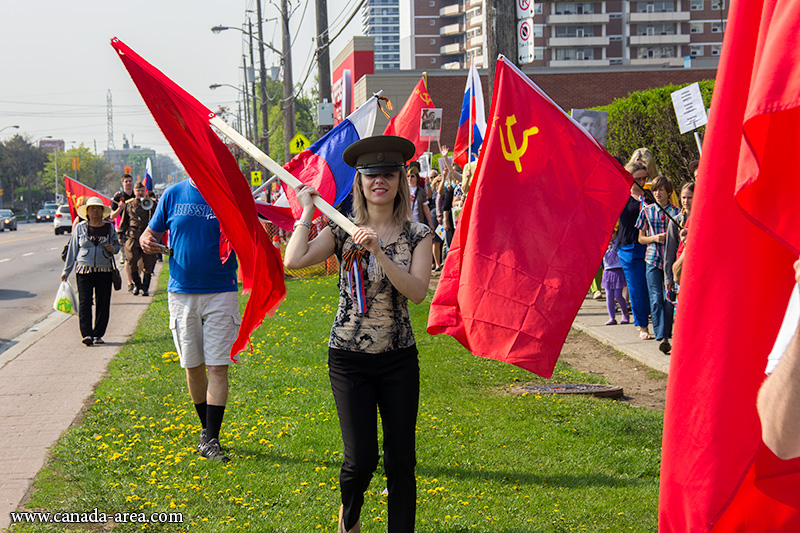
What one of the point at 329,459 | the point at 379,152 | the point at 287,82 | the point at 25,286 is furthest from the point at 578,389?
the point at 287,82

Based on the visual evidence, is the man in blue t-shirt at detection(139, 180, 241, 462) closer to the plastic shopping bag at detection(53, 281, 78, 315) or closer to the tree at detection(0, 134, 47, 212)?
the plastic shopping bag at detection(53, 281, 78, 315)

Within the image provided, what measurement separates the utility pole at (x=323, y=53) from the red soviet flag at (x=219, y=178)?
1565cm

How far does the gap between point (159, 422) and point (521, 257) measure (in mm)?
3669

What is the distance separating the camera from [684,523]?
2.12m

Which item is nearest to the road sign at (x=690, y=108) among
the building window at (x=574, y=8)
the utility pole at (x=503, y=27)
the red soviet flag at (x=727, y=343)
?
the utility pole at (x=503, y=27)

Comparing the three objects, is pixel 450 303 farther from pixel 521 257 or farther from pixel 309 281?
pixel 309 281

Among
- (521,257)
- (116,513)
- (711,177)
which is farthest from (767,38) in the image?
(116,513)

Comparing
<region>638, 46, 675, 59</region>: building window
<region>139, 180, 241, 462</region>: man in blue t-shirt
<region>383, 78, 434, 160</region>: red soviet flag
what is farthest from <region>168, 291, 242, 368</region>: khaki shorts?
<region>638, 46, 675, 59</region>: building window

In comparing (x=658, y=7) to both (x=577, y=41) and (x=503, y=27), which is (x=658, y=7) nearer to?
(x=577, y=41)

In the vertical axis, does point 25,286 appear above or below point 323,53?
below

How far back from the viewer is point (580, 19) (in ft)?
320

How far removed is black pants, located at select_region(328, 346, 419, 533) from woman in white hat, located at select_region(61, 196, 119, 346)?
825 cm

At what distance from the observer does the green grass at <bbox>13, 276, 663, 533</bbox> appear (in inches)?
198

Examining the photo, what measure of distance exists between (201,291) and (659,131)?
33.5 ft
